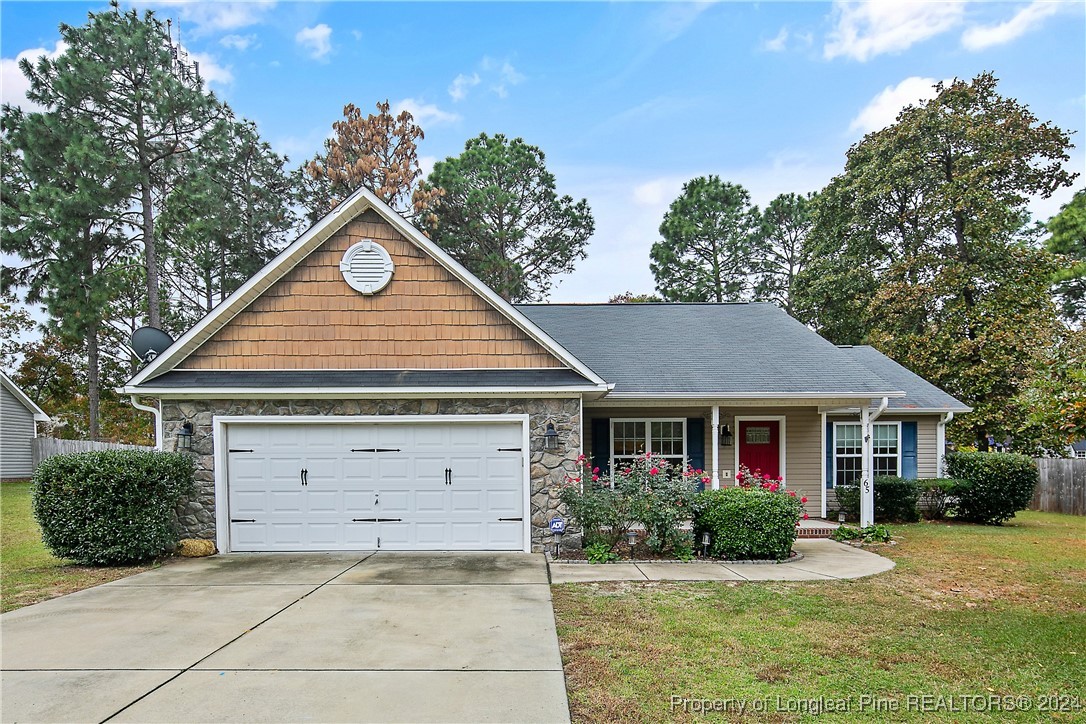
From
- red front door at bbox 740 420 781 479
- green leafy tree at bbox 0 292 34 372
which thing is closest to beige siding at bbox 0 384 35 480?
green leafy tree at bbox 0 292 34 372

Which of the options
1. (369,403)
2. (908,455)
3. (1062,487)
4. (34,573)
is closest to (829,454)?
(908,455)

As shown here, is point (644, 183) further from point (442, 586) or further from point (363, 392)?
point (442, 586)

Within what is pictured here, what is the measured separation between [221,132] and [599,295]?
18.0 meters

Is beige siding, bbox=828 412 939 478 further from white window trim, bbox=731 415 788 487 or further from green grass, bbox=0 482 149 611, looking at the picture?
green grass, bbox=0 482 149 611

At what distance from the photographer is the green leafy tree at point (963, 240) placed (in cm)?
1859

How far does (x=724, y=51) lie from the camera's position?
1353 centimetres

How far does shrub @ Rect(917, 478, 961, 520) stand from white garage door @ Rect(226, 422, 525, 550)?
30.6ft

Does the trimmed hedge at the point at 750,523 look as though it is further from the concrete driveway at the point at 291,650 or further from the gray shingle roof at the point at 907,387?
the gray shingle roof at the point at 907,387

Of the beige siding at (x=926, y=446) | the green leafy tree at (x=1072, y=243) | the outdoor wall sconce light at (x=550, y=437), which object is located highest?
the green leafy tree at (x=1072, y=243)

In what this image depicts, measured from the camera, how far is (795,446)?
12.6 meters

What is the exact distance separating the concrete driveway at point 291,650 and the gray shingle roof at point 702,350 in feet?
16.8

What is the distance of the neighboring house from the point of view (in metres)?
23.6

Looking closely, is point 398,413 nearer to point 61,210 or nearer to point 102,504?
point 102,504

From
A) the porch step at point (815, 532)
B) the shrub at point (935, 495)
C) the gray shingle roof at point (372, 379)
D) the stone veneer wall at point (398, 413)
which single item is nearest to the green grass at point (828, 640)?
the stone veneer wall at point (398, 413)
